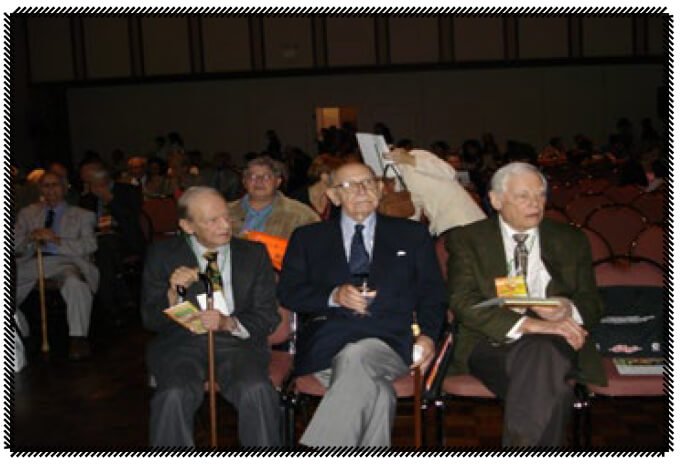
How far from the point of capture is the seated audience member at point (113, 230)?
6886mm

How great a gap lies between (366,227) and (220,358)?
0.87 m

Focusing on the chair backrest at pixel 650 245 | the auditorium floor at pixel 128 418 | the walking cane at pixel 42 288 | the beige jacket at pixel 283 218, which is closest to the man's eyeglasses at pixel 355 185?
the auditorium floor at pixel 128 418

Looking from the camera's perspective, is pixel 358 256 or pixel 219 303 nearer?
pixel 219 303

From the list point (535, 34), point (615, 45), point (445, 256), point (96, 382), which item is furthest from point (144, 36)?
point (445, 256)

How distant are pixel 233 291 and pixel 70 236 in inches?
112

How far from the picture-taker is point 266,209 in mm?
5207

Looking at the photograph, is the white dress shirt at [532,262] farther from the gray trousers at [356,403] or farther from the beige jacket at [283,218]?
the beige jacket at [283,218]

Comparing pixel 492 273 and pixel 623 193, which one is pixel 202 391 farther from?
pixel 623 193

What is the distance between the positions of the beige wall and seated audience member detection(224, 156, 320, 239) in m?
13.7

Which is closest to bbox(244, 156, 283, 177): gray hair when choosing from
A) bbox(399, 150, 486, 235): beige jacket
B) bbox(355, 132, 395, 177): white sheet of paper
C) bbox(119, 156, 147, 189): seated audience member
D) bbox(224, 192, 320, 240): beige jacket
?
bbox(224, 192, 320, 240): beige jacket

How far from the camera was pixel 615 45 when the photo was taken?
17.4m

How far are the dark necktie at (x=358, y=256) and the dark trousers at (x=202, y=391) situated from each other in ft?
1.82

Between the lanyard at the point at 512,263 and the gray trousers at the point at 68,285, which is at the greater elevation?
the lanyard at the point at 512,263

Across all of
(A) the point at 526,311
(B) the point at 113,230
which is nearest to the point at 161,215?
(B) the point at 113,230
